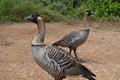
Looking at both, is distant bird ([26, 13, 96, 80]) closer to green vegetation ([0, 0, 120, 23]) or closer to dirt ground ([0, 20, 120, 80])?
dirt ground ([0, 20, 120, 80])

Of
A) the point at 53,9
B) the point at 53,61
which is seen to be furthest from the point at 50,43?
the point at 53,9

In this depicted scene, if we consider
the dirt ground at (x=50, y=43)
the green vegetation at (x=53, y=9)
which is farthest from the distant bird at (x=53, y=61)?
the green vegetation at (x=53, y=9)

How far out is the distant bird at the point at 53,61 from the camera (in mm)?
5449

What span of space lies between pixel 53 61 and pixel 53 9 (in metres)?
9.52

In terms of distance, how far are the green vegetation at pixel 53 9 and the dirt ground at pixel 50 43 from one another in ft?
1.76

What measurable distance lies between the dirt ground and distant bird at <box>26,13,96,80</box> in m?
0.22

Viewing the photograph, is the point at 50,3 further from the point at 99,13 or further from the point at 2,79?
the point at 2,79

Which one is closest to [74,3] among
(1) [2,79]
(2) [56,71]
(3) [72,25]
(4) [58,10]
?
(4) [58,10]

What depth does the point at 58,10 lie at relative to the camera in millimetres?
14922

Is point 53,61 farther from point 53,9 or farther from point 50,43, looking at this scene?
point 53,9

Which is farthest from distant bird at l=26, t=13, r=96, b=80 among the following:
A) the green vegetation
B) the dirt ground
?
the green vegetation

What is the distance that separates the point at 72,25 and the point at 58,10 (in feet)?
6.21

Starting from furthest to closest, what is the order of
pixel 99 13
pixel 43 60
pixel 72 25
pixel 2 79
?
pixel 99 13 < pixel 72 25 < pixel 2 79 < pixel 43 60

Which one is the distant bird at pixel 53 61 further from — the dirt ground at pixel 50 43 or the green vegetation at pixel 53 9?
the green vegetation at pixel 53 9
